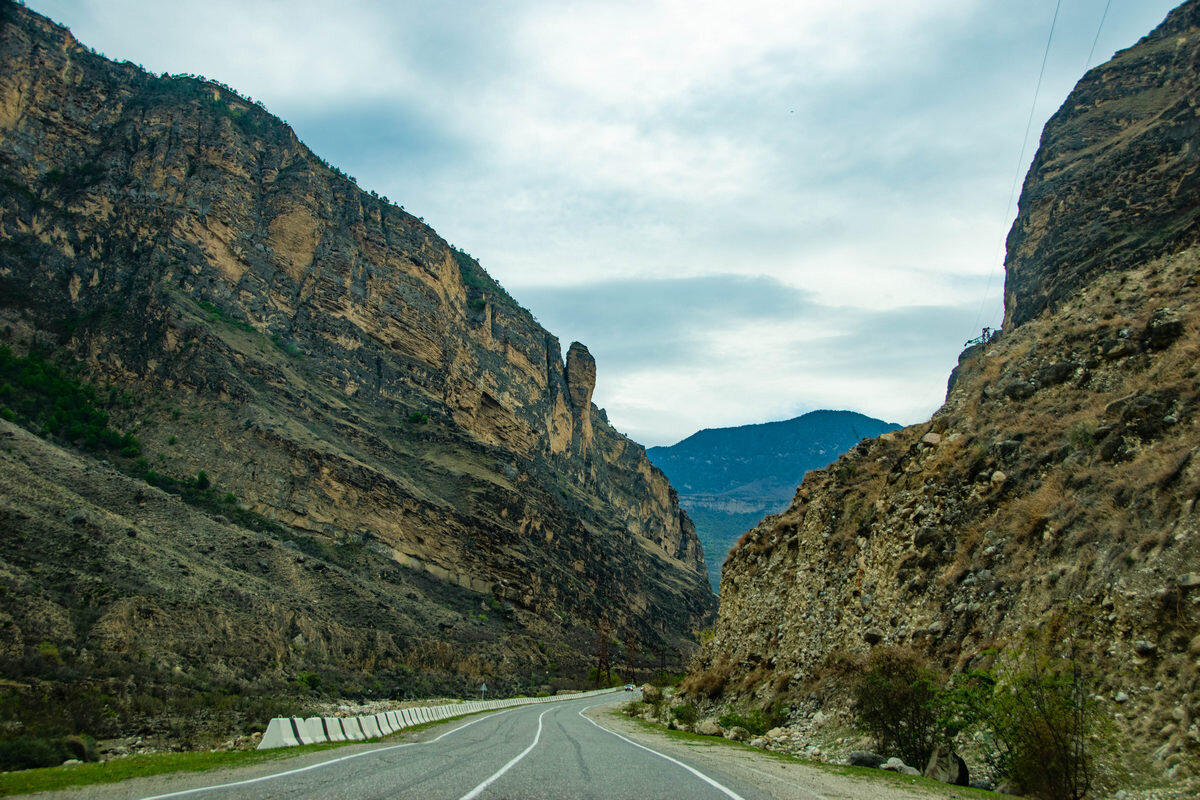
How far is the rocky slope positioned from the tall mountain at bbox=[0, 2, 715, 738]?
82.3 ft

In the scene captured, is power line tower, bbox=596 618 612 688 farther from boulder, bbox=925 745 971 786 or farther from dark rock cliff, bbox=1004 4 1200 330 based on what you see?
boulder, bbox=925 745 971 786

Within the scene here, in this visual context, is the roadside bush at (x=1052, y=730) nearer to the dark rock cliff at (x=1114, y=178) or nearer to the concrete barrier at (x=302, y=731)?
the concrete barrier at (x=302, y=731)

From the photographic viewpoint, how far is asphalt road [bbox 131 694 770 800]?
8133 millimetres

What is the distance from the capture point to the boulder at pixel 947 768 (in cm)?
1075

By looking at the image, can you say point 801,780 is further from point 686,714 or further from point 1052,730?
point 686,714

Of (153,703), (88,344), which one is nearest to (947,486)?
(153,703)


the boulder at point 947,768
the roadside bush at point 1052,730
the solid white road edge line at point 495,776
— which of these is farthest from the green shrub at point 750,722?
the roadside bush at point 1052,730

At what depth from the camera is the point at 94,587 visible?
101ft

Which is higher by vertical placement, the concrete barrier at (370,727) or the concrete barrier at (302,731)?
the concrete barrier at (302,731)

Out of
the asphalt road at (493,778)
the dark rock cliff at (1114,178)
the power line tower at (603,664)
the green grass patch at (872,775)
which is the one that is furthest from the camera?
the power line tower at (603,664)

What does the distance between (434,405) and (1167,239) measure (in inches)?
3136

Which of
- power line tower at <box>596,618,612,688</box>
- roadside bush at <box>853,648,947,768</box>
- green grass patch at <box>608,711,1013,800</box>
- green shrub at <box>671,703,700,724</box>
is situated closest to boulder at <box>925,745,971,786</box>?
green grass patch at <box>608,711,1013,800</box>

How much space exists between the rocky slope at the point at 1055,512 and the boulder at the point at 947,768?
211 centimetres

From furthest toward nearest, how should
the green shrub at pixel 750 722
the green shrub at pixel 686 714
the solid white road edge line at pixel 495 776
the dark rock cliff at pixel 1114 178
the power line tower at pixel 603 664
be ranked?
the power line tower at pixel 603 664 → the dark rock cliff at pixel 1114 178 → the green shrub at pixel 686 714 → the green shrub at pixel 750 722 → the solid white road edge line at pixel 495 776
